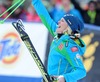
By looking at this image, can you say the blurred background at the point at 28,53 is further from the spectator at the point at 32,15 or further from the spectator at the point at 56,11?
the spectator at the point at 32,15

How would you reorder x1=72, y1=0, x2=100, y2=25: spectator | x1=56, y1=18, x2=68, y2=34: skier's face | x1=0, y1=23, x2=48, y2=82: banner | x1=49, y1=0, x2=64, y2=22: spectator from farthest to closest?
x1=72, y1=0, x2=100, y2=25: spectator, x1=49, y1=0, x2=64, y2=22: spectator, x1=0, y1=23, x2=48, y2=82: banner, x1=56, y1=18, x2=68, y2=34: skier's face

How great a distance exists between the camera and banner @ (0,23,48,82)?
10.2m

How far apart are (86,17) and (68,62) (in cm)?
674

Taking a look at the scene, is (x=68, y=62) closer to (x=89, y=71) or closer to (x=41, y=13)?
(x=41, y=13)

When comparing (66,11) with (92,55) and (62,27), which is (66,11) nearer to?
(92,55)

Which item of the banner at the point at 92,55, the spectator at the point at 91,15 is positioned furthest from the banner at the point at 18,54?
the spectator at the point at 91,15

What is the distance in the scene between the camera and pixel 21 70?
1023cm

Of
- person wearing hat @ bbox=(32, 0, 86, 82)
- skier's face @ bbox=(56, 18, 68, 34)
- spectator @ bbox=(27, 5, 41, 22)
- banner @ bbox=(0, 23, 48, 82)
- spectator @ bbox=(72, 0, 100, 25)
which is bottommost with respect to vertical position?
spectator @ bbox=(72, 0, 100, 25)

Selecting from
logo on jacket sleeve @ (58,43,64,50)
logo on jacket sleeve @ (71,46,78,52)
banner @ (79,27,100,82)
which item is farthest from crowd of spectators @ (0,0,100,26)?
logo on jacket sleeve @ (71,46,78,52)

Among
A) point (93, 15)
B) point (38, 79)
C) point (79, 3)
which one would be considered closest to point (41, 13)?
point (38, 79)

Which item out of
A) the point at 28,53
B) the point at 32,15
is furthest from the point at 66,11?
the point at 28,53

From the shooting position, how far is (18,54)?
34.0 ft

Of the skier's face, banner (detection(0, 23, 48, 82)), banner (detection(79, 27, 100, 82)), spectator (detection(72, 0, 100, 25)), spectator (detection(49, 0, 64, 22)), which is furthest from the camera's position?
Answer: spectator (detection(72, 0, 100, 25))

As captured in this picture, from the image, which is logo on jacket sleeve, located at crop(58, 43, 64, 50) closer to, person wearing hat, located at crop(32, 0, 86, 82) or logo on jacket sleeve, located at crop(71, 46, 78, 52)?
person wearing hat, located at crop(32, 0, 86, 82)
